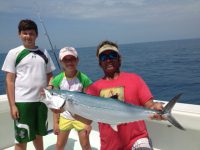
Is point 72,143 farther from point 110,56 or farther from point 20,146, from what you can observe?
point 110,56

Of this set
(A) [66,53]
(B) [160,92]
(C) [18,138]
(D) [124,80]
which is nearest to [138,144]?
(D) [124,80]

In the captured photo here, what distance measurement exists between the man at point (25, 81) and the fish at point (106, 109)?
0.85 metres

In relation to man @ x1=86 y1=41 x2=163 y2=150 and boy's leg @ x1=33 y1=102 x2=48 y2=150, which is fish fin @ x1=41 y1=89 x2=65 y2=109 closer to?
man @ x1=86 y1=41 x2=163 y2=150

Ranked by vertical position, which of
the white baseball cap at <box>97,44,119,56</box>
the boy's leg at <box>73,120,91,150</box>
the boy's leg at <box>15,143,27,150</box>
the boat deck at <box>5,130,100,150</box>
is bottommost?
the boat deck at <box>5,130,100,150</box>

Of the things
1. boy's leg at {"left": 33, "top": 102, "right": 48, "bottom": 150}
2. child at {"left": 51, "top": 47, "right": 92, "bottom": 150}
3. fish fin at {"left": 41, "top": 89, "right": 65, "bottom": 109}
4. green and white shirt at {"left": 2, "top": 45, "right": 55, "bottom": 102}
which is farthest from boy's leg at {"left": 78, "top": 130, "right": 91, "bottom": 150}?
fish fin at {"left": 41, "top": 89, "right": 65, "bottom": 109}

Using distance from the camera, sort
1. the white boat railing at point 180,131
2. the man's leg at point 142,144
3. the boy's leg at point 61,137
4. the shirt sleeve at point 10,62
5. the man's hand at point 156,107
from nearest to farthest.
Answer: the man's hand at point 156,107 → the man's leg at point 142,144 → the shirt sleeve at point 10,62 → the white boat railing at point 180,131 → the boy's leg at point 61,137

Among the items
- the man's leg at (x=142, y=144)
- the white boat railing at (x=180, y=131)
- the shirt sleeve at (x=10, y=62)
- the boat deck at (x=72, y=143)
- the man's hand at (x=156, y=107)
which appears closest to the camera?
the man's hand at (x=156, y=107)

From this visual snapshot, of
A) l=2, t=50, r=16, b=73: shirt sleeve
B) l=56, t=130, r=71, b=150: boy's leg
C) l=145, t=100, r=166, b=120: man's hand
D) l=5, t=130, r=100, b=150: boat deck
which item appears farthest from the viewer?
l=5, t=130, r=100, b=150: boat deck

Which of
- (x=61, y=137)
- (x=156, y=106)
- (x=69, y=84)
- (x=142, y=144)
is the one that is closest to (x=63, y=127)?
(x=61, y=137)

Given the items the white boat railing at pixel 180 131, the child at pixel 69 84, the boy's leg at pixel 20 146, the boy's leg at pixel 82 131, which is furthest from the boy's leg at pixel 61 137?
the white boat railing at pixel 180 131

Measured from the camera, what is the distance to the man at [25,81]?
3211mm

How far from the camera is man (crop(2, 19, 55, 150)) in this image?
321cm

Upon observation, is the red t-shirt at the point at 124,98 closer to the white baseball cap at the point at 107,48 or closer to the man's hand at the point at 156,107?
the man's hand at the point at 156,107

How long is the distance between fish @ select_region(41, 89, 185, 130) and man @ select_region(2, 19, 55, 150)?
2.78 feet
